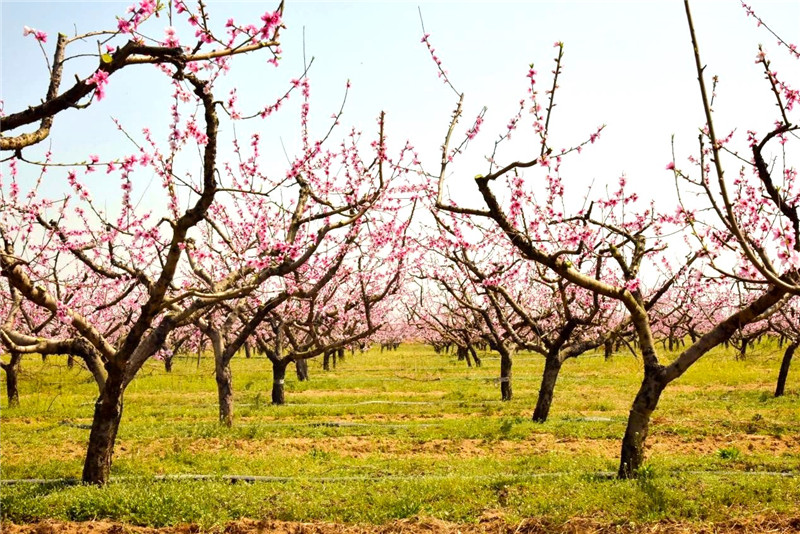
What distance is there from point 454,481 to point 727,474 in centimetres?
434

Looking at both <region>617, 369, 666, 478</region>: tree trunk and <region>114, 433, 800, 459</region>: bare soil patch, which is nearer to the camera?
<region>617, 369, 666, 478</region>: tree trunk

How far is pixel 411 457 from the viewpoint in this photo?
13.1 meters

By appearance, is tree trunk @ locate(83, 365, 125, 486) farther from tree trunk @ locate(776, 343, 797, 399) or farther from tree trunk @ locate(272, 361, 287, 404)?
tree trunk @ locate(776, 343, 797, 399)

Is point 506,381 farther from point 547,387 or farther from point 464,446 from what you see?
point 464,446

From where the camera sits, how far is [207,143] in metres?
8.22

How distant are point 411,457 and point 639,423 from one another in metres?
4.76

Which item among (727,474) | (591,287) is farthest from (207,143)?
(727,474)

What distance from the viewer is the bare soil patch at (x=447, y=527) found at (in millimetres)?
7672

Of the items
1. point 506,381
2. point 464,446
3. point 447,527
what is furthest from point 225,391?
point 447,527

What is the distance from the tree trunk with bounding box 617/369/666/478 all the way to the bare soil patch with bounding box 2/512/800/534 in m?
2.27

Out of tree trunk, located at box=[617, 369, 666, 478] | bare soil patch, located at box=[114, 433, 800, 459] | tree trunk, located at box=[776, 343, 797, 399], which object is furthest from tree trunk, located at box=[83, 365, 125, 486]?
tree trunk, located at box=[776, 343, 797, 399]

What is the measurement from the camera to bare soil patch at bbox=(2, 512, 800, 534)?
7.67m

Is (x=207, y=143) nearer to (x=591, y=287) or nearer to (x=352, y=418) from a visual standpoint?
(x=591, y=287)

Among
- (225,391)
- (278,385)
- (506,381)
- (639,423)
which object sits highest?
(225,391)
